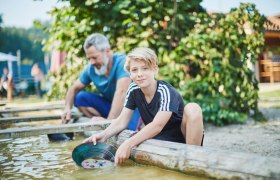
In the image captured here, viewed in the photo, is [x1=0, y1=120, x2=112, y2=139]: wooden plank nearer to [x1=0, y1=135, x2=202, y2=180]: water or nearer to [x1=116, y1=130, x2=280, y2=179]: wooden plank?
[x1=0, y1=135, x2=202, y2=180]: water

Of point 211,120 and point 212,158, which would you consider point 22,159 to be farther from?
point 211,120

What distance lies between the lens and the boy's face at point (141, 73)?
2.69m

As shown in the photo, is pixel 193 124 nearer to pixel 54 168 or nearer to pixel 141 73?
pixel 141 73

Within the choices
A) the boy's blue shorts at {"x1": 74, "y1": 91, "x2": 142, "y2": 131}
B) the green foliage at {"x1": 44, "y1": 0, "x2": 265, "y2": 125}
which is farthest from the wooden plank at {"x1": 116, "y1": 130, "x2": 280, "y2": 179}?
the green foliage at {"x1": 44, "y1": 0, "x2": 265, "y2": 125}

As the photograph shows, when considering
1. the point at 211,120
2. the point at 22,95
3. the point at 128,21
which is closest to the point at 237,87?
the point at 211,120

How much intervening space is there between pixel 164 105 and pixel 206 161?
614 mm

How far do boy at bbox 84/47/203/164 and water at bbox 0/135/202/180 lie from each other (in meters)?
0.16

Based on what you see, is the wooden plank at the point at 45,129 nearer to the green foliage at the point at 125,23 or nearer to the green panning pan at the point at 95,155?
the green panning pan at the point at 95,155

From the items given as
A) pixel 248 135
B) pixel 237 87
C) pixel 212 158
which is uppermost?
pixel 237 87

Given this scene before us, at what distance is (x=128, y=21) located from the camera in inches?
228

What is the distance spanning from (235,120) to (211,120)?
415mm

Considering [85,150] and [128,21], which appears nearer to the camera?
[85,150]

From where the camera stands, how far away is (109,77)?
4.38 metres

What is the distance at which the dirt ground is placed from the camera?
358 centimetres
